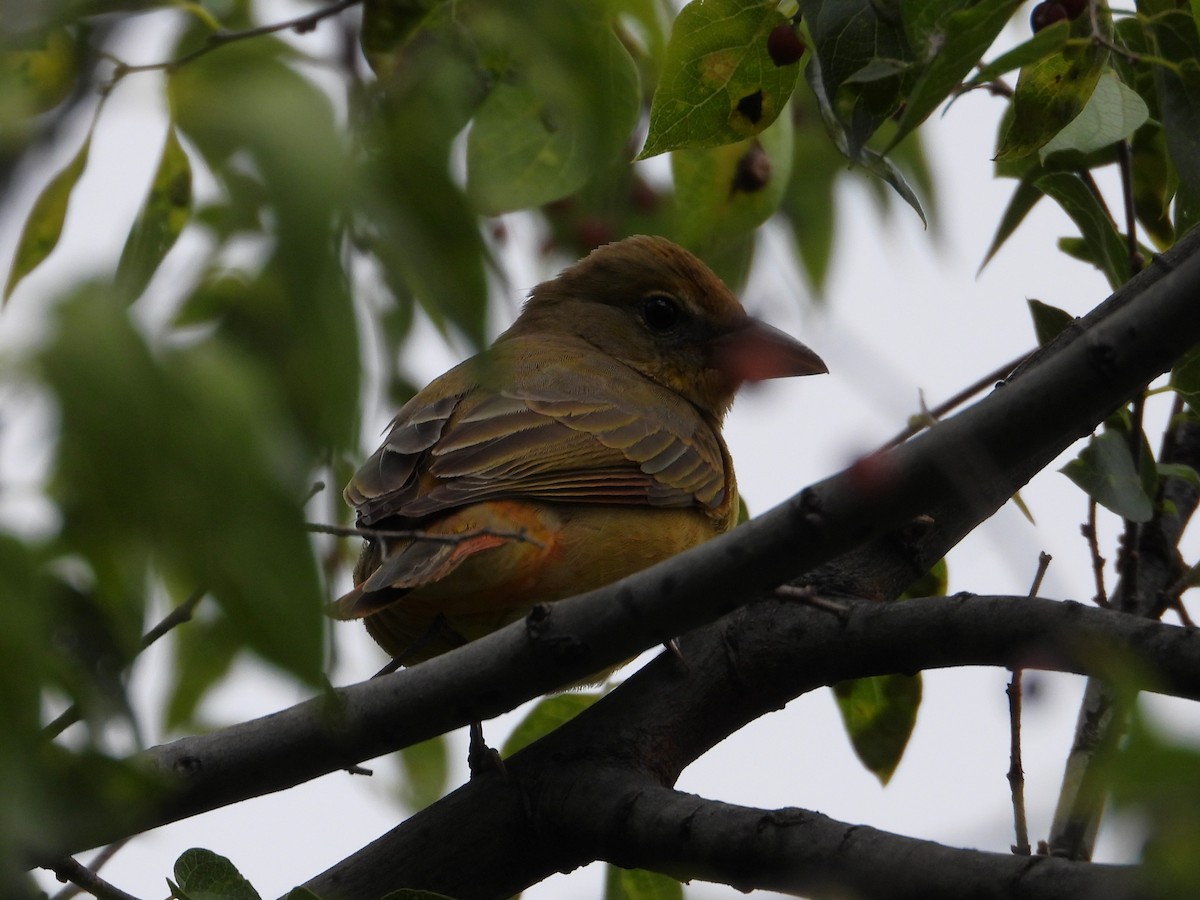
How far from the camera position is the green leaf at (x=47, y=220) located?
2.66m

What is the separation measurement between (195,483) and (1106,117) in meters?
2.18

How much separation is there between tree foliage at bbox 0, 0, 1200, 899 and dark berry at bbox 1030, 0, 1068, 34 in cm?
15

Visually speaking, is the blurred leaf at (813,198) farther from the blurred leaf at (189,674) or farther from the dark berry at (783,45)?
the blurred leaf at (189,674)

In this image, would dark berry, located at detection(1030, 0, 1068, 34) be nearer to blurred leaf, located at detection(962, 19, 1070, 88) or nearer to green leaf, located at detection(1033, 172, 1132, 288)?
green leaf, located at detection(1033, 172, 1132, 288)

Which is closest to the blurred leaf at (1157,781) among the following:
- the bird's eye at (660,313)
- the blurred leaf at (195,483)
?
the blurred leaf at (195,483)

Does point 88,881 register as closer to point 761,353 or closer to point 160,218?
point 160,218

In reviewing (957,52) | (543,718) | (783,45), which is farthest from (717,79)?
(543,718)

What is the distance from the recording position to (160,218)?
8.10ft

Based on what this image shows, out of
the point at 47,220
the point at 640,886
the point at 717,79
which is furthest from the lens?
the point at 640,886

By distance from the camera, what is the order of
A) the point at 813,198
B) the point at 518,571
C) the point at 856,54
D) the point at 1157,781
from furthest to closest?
the point at 813,198 < the point at 518,571 < the point at 856,54 < the point at 1157,781

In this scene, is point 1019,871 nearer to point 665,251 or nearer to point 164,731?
point 164,731

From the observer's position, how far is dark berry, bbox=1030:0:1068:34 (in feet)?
10.0

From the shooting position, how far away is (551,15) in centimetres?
153

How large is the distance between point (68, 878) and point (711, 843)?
123 centimetres
